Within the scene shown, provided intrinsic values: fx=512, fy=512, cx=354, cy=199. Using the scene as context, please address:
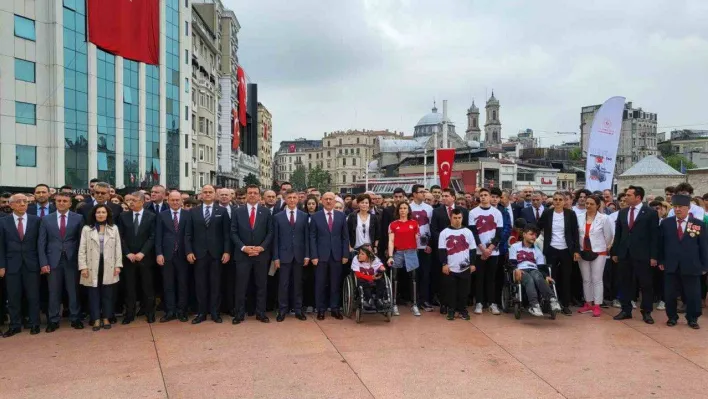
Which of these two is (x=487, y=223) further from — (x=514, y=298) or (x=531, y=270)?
(x=514, y=298)

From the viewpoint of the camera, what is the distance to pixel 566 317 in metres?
7.95

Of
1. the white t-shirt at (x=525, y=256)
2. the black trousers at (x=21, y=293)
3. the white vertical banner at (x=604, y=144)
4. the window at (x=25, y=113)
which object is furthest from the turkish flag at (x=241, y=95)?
the white t-shirt at (x=525, y=256)

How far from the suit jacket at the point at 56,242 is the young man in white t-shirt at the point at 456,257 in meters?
5.24

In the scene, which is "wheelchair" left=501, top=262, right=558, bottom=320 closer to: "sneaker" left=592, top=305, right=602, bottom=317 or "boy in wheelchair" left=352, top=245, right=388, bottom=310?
"sneaker" left=592, top=305, right=602, bottom=317

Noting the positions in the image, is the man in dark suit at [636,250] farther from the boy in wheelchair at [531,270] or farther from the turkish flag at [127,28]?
the turkish flag at [127,28]

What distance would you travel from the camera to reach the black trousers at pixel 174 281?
24.8 feet

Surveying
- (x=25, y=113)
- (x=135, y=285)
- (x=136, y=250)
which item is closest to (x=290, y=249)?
(x=136, y=250)

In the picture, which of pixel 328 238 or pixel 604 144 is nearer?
pixel 328 238

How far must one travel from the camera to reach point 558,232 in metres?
8.26

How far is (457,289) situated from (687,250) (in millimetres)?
3336

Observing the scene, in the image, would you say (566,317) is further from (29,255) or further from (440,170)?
(440,170)

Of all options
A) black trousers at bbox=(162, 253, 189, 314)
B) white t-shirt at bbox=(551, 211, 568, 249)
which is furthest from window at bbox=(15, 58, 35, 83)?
white t-shirt at bbox=(551, 211, 568, 249)

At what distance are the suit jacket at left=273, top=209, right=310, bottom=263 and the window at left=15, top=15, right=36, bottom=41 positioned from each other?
27.6 metres

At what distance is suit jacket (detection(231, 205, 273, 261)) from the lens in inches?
295
